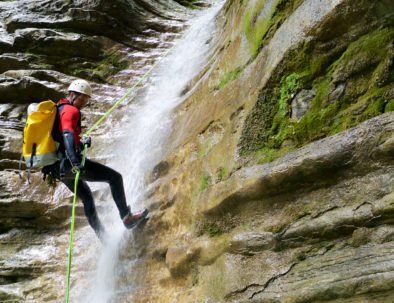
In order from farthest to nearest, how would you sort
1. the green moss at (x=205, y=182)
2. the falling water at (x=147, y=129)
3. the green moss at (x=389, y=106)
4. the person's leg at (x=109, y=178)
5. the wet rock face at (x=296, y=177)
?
the falling water at (x=147, y=129), the person's leg at (x=109, y=178), the green moss at (x=205, y=182), the green moss at (x=389, y=106), the wet rock face at (x=296, y=177)

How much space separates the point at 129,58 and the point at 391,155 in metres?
13.7

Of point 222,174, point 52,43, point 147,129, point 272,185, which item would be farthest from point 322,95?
point 52,43

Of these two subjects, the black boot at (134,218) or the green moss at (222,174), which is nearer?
the green moss at (222,174)

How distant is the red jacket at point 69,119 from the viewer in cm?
565

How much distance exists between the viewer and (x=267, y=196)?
4062 millimetres

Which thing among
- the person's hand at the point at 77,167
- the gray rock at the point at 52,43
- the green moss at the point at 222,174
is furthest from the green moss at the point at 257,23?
the gray rock at the point at 52,43

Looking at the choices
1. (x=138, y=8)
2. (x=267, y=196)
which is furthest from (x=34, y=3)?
(x=267, y=196)

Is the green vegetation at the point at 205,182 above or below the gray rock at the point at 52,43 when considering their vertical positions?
above

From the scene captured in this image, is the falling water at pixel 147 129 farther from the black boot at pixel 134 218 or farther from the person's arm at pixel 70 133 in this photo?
the person's arm at pixel 70 133

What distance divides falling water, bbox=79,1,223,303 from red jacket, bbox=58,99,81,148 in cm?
203

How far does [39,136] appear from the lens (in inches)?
227

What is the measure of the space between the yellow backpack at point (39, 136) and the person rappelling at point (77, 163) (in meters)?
0.12

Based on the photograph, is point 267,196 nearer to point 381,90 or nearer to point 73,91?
point 381,90

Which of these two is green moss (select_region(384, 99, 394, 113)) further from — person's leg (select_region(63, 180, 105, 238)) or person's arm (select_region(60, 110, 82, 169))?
person's leg (select_region(63, 180, 105, 238))
